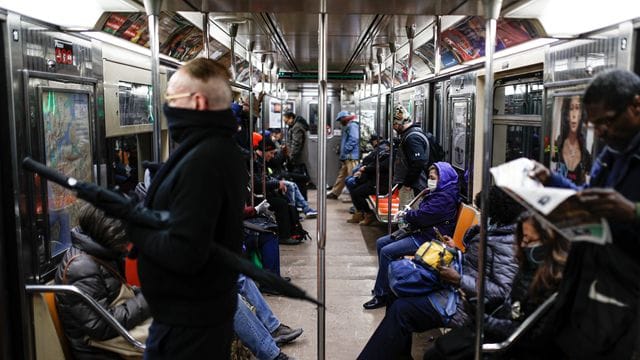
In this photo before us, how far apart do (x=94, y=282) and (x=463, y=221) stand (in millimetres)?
2834

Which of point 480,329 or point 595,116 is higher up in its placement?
point 595,116

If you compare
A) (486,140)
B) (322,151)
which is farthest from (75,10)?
(486,140)

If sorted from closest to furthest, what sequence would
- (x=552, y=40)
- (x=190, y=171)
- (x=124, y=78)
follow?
(x=190, y=171), (x=552, y=40), (x=124, y=78)

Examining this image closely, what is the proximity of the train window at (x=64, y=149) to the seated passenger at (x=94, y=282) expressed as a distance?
0.40m

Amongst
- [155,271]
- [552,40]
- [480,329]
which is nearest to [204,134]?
[155,271]

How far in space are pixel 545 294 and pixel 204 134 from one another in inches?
65.6

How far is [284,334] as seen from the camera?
450cm

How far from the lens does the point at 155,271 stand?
196 cm

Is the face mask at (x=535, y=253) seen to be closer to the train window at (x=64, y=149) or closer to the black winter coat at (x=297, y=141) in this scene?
the train window at (x=64, y=149)

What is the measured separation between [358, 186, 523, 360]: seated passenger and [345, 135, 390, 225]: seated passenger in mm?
5026

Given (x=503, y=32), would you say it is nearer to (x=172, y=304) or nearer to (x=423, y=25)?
(x=423, y=25)

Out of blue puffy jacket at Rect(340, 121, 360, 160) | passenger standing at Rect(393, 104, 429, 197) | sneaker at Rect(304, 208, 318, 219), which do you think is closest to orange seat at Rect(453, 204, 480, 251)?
passenger standing at Rect(393, 104, 429, 197)

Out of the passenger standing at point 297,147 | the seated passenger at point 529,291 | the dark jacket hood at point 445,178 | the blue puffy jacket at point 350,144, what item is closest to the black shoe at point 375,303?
the dark jacket hood at point 445,178

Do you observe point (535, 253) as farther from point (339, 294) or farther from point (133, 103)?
point (133, 103)
